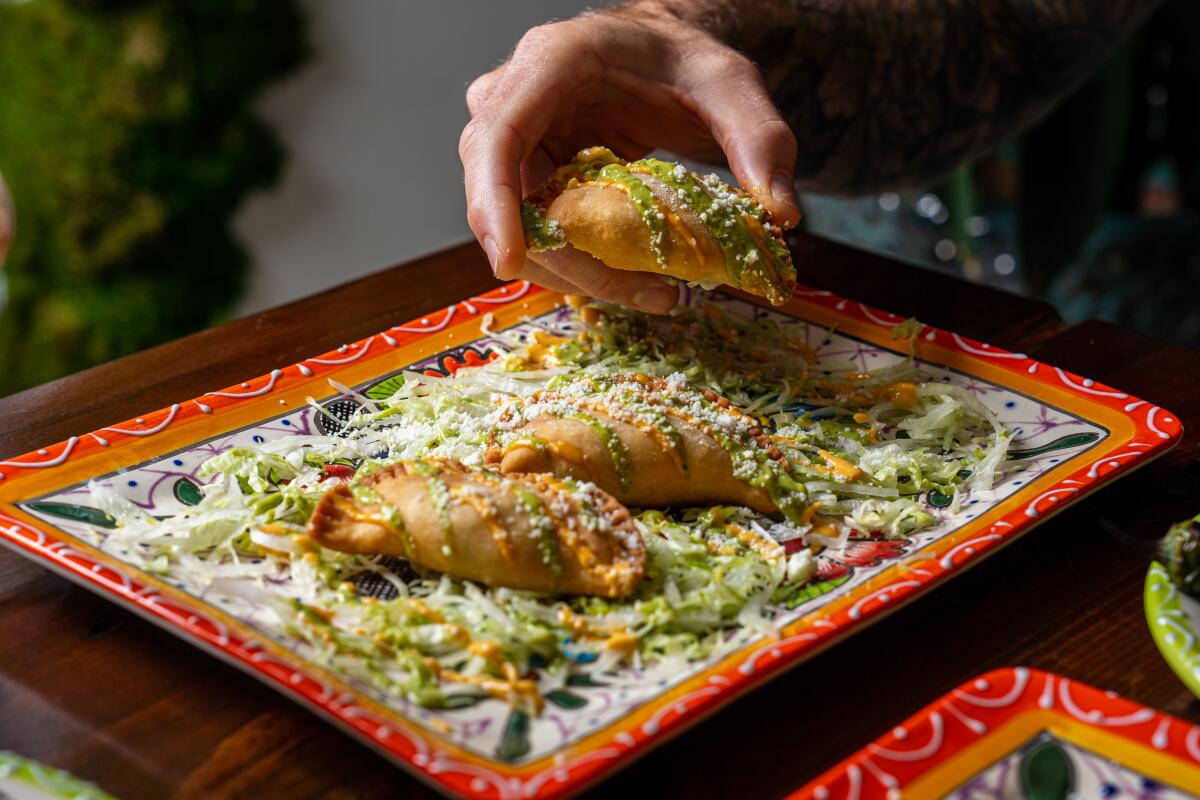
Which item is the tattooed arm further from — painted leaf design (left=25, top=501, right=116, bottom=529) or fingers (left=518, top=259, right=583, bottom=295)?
painted leaf design (left=25, top=501, right=116, bottom=529)

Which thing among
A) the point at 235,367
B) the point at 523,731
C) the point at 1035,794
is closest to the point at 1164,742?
the point at 1035,794

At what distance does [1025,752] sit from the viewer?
1.33 meters

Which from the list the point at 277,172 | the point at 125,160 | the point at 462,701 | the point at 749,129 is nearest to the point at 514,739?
the point at 462,701

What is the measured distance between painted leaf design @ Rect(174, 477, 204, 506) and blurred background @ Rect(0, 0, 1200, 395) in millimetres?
3688

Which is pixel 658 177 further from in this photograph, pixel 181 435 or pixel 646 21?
pixel 181 435

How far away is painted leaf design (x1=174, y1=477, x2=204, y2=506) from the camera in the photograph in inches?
76.8

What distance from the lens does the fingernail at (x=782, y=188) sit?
2.28m

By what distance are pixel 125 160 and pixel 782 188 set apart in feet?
14.1

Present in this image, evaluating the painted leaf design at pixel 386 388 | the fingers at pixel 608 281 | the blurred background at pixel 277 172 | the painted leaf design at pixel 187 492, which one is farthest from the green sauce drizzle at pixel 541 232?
the blurred background at pixel 277 172

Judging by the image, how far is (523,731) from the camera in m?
1.40

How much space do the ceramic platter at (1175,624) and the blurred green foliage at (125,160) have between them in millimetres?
5153

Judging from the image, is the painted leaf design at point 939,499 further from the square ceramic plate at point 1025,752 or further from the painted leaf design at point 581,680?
the painted leaf design at point 581,680

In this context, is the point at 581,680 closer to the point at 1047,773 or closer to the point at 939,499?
the point at 1047,773

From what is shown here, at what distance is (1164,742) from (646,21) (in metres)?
1.87
